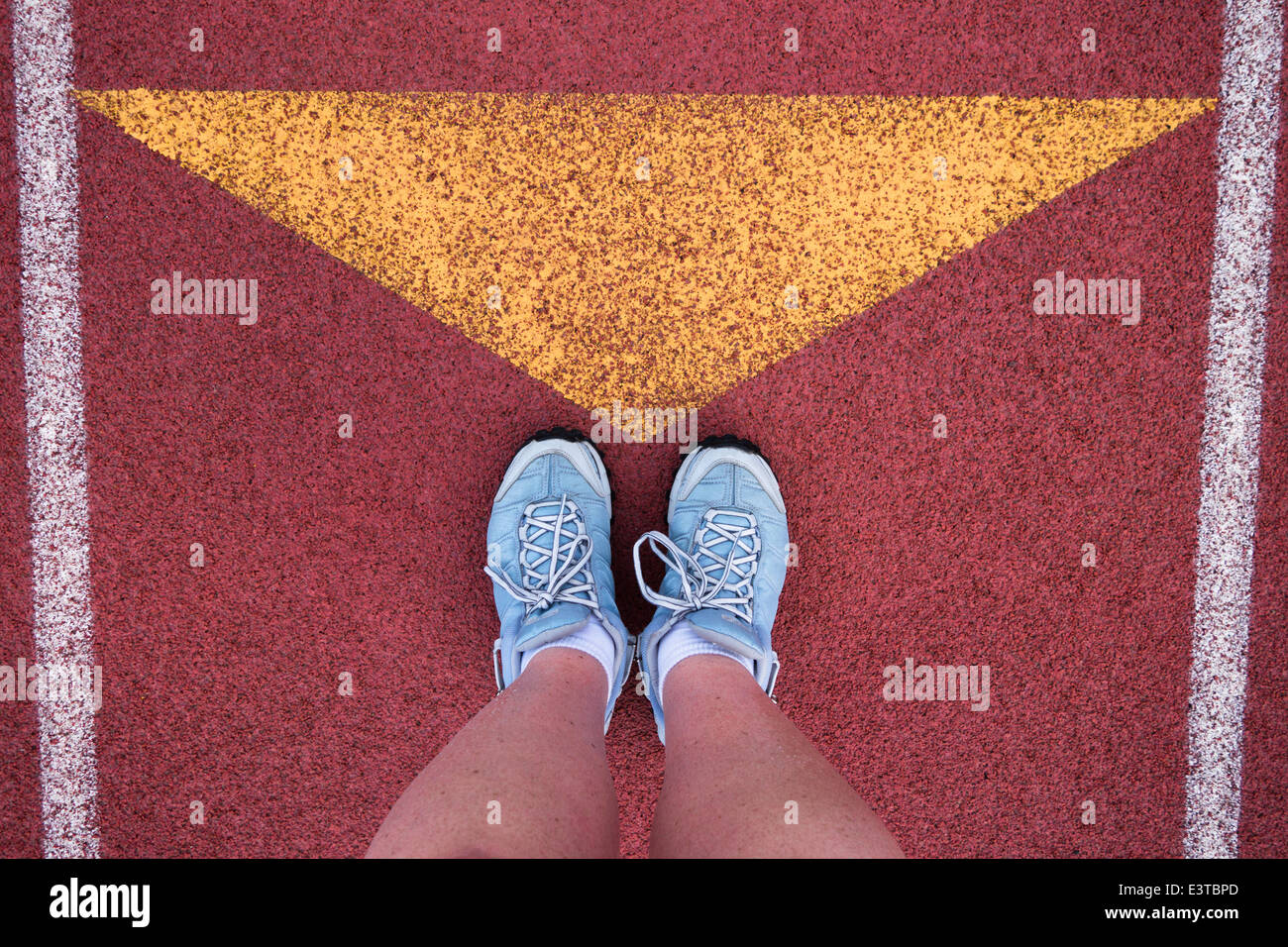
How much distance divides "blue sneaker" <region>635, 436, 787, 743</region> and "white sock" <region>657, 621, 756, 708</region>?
7 cm

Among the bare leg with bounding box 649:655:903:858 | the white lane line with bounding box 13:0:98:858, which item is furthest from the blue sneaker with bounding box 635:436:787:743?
the white lane line with bounding box 13:0:98:858

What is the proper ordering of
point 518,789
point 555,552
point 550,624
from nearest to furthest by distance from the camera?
point 518,789, point 550,624, point 555,552

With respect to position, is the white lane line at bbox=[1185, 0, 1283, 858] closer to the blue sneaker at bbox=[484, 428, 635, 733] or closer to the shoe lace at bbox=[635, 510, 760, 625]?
the shoe lace at bbox=[635, 510, 760, 625]

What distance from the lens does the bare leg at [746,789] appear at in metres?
1.14

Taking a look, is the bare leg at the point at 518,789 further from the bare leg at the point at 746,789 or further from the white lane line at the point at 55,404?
the white lane line at the point at 55,404

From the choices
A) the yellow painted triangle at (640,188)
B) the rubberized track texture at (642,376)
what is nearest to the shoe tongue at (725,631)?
the rubberized track texture at (642,376)

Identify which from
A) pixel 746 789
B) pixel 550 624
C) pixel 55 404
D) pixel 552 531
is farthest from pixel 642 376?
pixel 55 404

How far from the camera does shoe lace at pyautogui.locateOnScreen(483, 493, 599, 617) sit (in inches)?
70.7

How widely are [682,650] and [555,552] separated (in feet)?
1.34

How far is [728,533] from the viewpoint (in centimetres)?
186

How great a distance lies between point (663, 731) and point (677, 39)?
1.68 meters

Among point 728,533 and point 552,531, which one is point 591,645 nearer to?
point 552,531

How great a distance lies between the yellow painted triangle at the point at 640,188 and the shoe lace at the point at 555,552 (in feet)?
1.43
